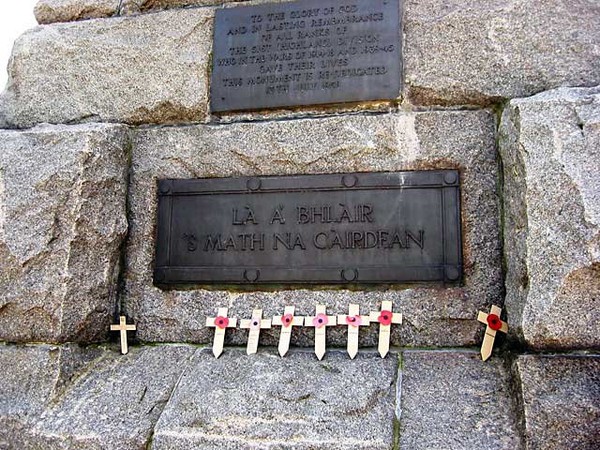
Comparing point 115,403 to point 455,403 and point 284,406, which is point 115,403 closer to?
point 284,406

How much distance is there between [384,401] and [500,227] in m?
0.80

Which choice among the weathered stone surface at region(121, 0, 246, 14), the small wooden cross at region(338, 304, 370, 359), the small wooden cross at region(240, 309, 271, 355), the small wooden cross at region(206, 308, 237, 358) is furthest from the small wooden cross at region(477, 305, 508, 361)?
the weathered stone surface at region(121, 0, 246, 14)

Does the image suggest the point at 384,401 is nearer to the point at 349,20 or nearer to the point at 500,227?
the point at 500,227

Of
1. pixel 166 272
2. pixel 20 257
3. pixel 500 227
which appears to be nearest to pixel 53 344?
pixel 20 257

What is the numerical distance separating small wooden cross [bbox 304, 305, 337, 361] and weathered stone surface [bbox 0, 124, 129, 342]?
814 millimetres

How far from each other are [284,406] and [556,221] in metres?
1.03

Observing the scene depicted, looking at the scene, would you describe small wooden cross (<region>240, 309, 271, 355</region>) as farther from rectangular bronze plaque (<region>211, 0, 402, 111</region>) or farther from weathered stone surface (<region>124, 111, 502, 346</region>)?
rectangular bronze plaque (<region>211, 0, 402, 111</region>)

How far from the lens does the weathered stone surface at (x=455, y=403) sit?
1.68 metres

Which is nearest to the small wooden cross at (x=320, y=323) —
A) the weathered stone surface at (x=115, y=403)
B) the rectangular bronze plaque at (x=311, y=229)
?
the rectangular bronze plaque at (x=311, y=229)

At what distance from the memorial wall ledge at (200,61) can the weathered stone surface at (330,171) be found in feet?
0.38

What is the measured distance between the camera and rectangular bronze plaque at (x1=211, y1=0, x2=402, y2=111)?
2.39m

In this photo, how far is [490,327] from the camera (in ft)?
6.63

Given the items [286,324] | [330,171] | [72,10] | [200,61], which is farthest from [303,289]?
[72,10]

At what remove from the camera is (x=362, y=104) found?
2377 mm
